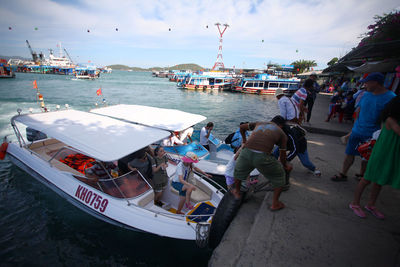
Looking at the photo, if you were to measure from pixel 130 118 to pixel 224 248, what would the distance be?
575 cm

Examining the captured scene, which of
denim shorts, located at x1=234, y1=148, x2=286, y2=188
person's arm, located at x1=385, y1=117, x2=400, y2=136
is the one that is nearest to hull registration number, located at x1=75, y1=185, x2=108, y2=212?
denim shorts, located at x1=234, y1=148, x2=286, y2=188

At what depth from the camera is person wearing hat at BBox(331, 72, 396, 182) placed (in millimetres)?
2902

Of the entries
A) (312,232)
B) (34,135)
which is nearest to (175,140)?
(34,135)

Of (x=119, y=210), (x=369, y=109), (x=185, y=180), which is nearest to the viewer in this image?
(x=369, y=109)

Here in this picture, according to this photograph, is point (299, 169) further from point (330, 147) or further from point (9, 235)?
point (9, 235)

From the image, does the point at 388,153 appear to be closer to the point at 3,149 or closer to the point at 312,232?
the point at 312,232

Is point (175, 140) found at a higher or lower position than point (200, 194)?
higher

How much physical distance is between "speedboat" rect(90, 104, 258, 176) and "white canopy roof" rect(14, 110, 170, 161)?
3.60 ft

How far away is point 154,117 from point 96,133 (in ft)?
8.32

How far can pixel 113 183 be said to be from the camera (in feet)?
14.1

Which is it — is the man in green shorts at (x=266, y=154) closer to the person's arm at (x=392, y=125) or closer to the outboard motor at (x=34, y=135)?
the person's arm at (x=392, y=125)

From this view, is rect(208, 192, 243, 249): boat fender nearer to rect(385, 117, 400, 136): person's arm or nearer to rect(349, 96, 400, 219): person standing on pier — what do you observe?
rect(349, 96, 400, 219): person standing on pier

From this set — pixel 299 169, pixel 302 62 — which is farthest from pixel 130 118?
pixel 302 62

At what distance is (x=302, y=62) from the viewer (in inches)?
3201
